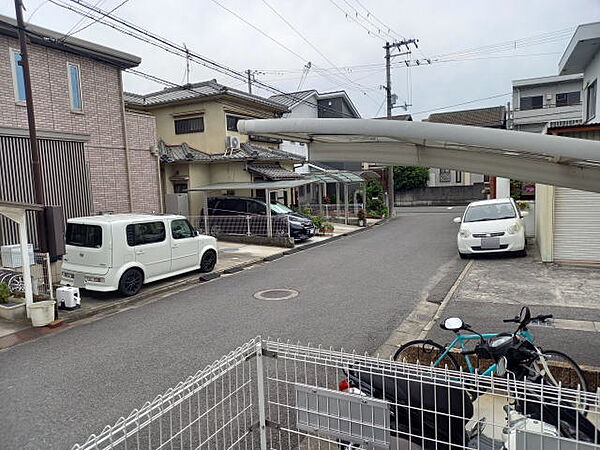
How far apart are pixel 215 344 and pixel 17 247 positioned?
5.50 m

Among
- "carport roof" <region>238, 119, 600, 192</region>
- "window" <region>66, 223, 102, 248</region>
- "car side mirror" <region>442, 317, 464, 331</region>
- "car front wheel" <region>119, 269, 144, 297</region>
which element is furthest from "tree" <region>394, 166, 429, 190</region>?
"carport roof" <region>238, 119, 600, 192</region>

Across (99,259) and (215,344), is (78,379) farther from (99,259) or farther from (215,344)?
(99,259)

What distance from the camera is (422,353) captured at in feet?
14.5

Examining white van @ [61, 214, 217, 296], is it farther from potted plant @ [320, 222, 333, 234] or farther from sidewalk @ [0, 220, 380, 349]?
potted plant @ [320, 222, 333, 234]

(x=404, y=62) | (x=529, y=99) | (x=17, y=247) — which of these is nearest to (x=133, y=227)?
(x=17, y=247)

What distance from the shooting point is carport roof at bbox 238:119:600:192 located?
2.38m

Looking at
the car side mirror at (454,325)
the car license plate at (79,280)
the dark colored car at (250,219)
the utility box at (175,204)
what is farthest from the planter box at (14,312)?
the utility box at (175,204)

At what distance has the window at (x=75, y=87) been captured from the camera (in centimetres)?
1129

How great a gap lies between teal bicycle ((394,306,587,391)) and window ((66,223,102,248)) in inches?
259

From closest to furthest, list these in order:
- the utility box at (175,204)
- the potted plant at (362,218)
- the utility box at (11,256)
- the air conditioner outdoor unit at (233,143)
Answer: the utility box at (11,256) < the utility box at (175,204) < the air conditioner outdoor unit at (233,143) < the potted plant at (362,218)

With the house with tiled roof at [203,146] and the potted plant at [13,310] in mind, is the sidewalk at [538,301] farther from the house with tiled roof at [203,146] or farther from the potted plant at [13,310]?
the house with tiled roof at [203,146]

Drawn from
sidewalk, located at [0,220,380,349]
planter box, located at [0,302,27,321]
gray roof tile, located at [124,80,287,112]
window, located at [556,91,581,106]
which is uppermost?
window, located at [556,91,581,106]

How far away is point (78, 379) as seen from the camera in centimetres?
509

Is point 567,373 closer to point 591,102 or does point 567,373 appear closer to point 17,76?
point 17,76
